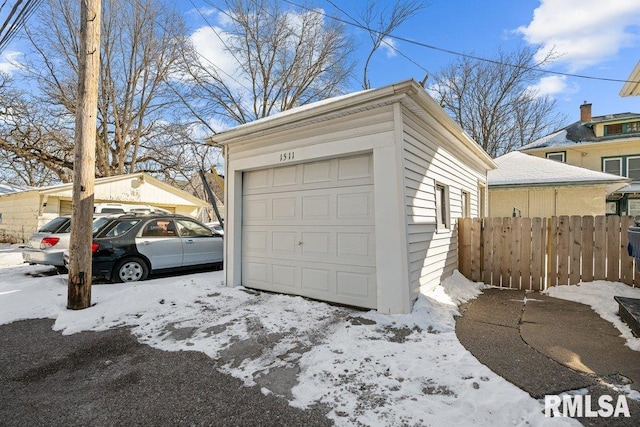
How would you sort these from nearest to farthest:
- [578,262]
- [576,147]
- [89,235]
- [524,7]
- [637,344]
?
[637,344], [89,235], [578,262], [524,7], [576,147]

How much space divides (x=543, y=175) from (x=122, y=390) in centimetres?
1401

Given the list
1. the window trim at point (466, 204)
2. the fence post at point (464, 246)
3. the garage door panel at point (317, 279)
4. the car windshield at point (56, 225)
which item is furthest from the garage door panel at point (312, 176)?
the car windshield at point (56, 225)

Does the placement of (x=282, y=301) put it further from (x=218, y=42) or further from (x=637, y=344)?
Answer: (x=218, y=42)

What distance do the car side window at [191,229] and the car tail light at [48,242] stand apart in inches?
102

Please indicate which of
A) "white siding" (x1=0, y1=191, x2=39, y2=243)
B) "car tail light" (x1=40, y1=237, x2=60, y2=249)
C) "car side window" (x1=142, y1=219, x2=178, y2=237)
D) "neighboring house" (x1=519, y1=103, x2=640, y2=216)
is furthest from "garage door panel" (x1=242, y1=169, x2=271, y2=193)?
"neighboring house" (x1=519, y1=103, x2=640, y2=216)

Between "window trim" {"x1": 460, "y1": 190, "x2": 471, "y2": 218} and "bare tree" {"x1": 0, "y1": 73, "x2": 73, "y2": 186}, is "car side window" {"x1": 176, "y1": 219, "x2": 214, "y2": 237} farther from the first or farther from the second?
"bare tree" {"x1": 0, "y1": 73, "x2": 73, "y2": 186}

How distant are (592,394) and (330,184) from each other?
12.4 feet

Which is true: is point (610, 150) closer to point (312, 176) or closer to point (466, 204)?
point (466, 204)

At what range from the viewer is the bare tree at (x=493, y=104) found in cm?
2177

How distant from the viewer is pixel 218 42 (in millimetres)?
18203

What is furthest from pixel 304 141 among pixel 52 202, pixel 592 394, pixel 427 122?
pixel 52 202

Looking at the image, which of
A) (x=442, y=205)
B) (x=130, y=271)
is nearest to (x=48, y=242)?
(x=130, y=271)

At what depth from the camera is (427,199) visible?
5379 mm

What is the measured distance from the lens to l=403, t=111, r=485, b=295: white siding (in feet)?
15.3
